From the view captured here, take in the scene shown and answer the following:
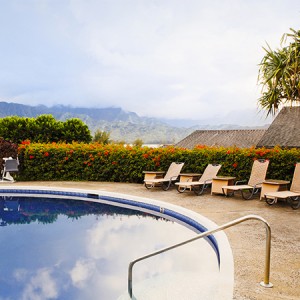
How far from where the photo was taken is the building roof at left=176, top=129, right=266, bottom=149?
4559cm

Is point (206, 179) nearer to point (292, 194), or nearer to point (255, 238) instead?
point (292, 194)

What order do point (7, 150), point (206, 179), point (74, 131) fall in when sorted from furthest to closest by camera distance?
point (74, 131) < point (7, 150) < point (206, 179)

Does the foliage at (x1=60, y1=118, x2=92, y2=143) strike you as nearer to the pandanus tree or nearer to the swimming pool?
the swimming pool

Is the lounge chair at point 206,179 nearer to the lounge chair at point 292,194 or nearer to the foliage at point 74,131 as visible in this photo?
the lounge chair at point 292,194

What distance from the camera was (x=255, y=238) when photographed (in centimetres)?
595

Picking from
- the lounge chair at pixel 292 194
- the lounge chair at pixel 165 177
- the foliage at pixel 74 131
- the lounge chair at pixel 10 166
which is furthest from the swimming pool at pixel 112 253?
the foliage at pixel 74 131

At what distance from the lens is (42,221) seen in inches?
351

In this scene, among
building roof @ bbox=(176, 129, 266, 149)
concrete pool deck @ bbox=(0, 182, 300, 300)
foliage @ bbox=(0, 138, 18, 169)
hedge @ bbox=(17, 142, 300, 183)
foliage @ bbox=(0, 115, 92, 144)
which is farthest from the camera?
building roof @ bbox=(176, 129, 266, 149)

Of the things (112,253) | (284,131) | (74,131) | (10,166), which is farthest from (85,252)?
(284,131)

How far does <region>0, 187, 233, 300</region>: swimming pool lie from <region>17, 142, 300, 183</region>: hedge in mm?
3045

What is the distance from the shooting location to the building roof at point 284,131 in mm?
33500

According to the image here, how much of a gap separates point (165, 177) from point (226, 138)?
121 feet

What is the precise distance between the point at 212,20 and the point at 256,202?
42.3 feet

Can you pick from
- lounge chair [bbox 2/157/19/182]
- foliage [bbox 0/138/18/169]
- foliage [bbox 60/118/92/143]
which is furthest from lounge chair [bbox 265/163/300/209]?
foliage [bbox 60/118/92/143]
